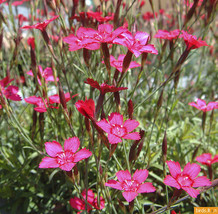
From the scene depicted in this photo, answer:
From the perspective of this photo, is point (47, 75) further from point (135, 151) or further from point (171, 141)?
point (171, 141)

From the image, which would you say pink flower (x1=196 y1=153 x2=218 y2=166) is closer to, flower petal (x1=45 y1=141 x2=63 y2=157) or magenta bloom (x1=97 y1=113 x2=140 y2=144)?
magenta bloom (x1=97 y1=113 x2=140 y2=144)

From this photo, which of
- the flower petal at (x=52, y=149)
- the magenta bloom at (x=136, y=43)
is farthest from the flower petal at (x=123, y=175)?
the magenta bloom at (x=136, y=43)

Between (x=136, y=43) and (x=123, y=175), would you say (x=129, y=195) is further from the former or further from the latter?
(x=136, y=43)

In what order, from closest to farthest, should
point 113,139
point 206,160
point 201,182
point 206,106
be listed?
point 113,139
point 201,182
point 206,160
point 206,106

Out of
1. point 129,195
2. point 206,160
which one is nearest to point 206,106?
point 206,160

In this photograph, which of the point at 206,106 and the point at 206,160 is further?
the point at 206,106

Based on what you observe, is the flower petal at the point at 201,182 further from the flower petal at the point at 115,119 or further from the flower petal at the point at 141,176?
the flower petal at the point at 115,119

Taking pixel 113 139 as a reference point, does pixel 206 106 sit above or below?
below
